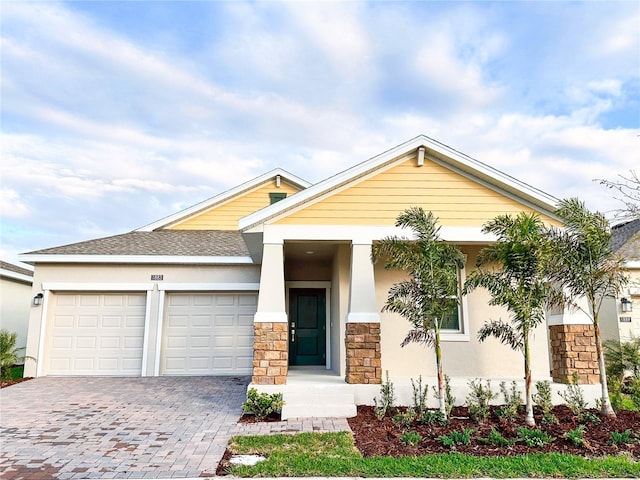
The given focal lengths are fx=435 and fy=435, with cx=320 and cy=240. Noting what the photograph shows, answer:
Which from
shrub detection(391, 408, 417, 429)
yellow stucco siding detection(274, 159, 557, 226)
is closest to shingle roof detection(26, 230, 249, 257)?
yellow stucco siding detection(274, 159, 557, 226)

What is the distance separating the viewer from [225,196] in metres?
15.6

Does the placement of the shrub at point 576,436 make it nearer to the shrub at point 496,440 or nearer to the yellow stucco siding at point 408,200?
the shrub at point 496,440

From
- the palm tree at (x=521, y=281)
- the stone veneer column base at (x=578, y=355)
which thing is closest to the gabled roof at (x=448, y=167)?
the palm tree at (x=521, y=281)

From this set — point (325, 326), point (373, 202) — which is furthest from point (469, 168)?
point (325, 326)

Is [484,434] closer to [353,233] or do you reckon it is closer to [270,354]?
[270,354]

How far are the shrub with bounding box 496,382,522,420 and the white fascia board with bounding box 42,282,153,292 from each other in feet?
29.6

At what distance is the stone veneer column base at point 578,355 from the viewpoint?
26.5 feet

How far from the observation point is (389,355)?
9.31 metres

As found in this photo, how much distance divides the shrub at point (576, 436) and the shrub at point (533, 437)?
0.20 meters

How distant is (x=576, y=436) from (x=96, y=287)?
11.3 meters

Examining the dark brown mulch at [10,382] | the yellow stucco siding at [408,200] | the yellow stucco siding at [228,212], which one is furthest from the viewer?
the yellow stucco siding at [228,212]

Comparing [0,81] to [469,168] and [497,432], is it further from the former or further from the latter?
[497,432]

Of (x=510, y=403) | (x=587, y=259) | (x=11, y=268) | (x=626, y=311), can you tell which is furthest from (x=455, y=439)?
(x=11, y=268)

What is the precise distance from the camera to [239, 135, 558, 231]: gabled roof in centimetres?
828
